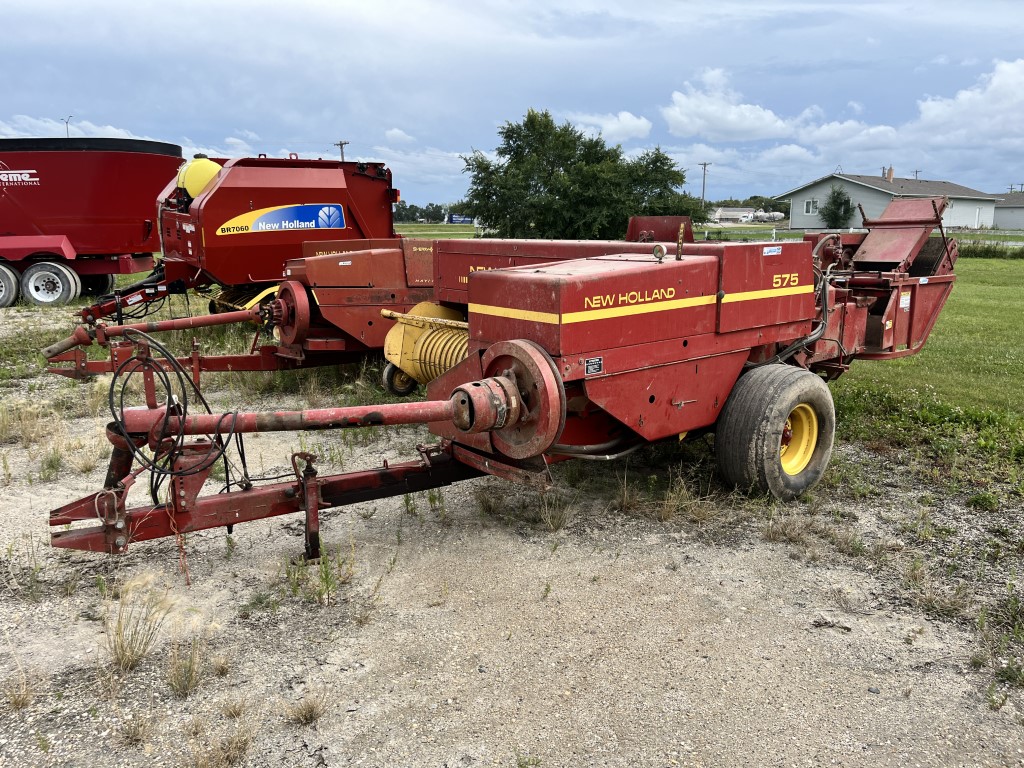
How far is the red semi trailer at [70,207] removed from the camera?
48.8 feet

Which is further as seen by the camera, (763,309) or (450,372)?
(763,309)

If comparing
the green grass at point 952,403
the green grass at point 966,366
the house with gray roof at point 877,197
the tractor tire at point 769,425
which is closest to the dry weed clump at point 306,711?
the tractor tire at point 769,425

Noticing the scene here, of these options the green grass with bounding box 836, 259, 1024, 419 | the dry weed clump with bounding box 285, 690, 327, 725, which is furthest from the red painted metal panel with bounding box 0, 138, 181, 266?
the dry weed clump with bounding box 285, 690, 327, 725

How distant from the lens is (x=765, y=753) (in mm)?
2922

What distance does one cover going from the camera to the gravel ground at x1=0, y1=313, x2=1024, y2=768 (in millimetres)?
2969

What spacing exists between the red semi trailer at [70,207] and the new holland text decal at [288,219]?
242 inches

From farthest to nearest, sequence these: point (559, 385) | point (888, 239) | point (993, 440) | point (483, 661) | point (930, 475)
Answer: point (888, 239) < point (993, 440) < point (930, 475) < point (559, 385) < point (483, 661)

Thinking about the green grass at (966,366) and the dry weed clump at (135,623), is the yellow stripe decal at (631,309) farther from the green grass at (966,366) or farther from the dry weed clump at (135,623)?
the green grass at (966,366)

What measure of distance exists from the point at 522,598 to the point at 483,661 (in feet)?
1.90

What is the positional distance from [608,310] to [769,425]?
1.29m

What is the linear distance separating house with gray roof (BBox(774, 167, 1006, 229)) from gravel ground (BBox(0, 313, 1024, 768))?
1869 inches

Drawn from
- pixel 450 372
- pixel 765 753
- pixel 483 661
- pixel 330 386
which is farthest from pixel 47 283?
pixel 765 753

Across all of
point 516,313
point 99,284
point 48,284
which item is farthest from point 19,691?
point 99,284

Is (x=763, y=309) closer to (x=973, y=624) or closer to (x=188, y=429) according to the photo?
(x=973, y=624)
